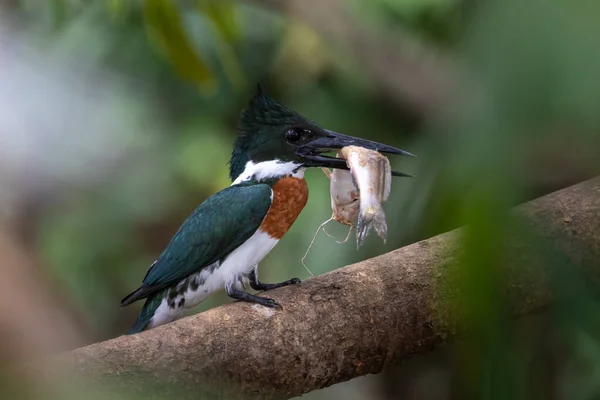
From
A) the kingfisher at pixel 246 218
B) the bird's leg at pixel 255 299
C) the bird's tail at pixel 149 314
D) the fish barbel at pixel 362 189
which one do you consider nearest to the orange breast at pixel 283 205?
the kingfisher at pixel 246 218

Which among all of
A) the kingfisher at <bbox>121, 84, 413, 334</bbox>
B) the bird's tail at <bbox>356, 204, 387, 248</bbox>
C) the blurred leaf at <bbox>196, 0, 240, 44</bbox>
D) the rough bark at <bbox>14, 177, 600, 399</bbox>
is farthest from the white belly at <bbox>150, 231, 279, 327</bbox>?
the blurred leaf at <bbox>196, 0, 240, 44</bbox>

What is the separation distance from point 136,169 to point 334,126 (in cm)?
109

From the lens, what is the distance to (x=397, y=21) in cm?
301

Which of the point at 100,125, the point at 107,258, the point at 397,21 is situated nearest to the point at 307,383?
the point at 397,21

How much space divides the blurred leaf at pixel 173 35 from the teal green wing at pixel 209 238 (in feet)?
1.04

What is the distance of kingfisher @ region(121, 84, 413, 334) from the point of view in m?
1.80

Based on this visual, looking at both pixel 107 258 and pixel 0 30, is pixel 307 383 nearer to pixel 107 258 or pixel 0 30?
pixel 107 258

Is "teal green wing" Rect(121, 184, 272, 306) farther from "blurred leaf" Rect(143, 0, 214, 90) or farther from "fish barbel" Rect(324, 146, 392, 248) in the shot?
"blurred leaf" Rect(143, 0, 214, 90)

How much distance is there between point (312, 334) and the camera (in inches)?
62.9

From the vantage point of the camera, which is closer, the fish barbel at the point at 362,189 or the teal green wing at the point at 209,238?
the fish barbel at the point at 362,189

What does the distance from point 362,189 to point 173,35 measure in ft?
1.76

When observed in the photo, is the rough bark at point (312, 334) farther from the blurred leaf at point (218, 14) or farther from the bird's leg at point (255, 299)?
the blurred leaf at point (218, 14)

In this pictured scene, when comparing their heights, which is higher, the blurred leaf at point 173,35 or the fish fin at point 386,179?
the blurred leaf at point 173,35

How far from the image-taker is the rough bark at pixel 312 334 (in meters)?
1.43
